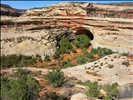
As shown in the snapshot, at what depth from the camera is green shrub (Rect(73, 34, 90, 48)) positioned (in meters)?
36.8

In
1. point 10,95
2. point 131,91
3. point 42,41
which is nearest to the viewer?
point 10,95

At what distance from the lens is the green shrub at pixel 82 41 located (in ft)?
121

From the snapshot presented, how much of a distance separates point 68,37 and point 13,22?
25.4 ft

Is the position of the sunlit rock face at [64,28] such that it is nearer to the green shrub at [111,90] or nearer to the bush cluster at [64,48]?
the bush cluster at [64,48]

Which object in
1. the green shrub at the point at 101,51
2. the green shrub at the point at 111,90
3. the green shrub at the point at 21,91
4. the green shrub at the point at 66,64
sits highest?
the green shrub at the point at 21,91

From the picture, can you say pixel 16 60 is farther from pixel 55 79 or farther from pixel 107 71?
pixel 107 71

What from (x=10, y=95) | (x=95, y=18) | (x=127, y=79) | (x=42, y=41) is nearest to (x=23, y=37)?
(x=42, y=41)

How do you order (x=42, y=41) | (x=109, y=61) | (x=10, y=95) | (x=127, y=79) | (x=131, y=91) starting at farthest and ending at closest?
(x=42, y=41) < (x=109, y=61) < (x=127, y=79) < (x=131, y=91) < (x=10, y=95)

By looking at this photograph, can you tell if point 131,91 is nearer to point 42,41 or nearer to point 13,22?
point 42,41

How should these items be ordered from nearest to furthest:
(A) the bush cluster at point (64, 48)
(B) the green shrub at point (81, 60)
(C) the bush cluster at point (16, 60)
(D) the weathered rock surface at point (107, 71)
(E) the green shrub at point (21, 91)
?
(E) the green shrub at point (21, 91)
(D) the weathered rock surface at point (107, 71)
(B) the green shrub at point (81, 60)
(C) the bush cluster at point (16, 60)
(A) the bush cluster at point (64, 48)

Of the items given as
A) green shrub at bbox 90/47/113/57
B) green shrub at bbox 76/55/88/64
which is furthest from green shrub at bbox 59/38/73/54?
green shrub at bbox 76/55/88/64

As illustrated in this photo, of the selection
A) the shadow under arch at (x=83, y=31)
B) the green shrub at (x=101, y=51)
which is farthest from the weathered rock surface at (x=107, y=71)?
the shadow under arch at (x=83, y=31)

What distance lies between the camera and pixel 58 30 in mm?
37531

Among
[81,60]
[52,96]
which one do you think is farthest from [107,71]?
[52,96]
